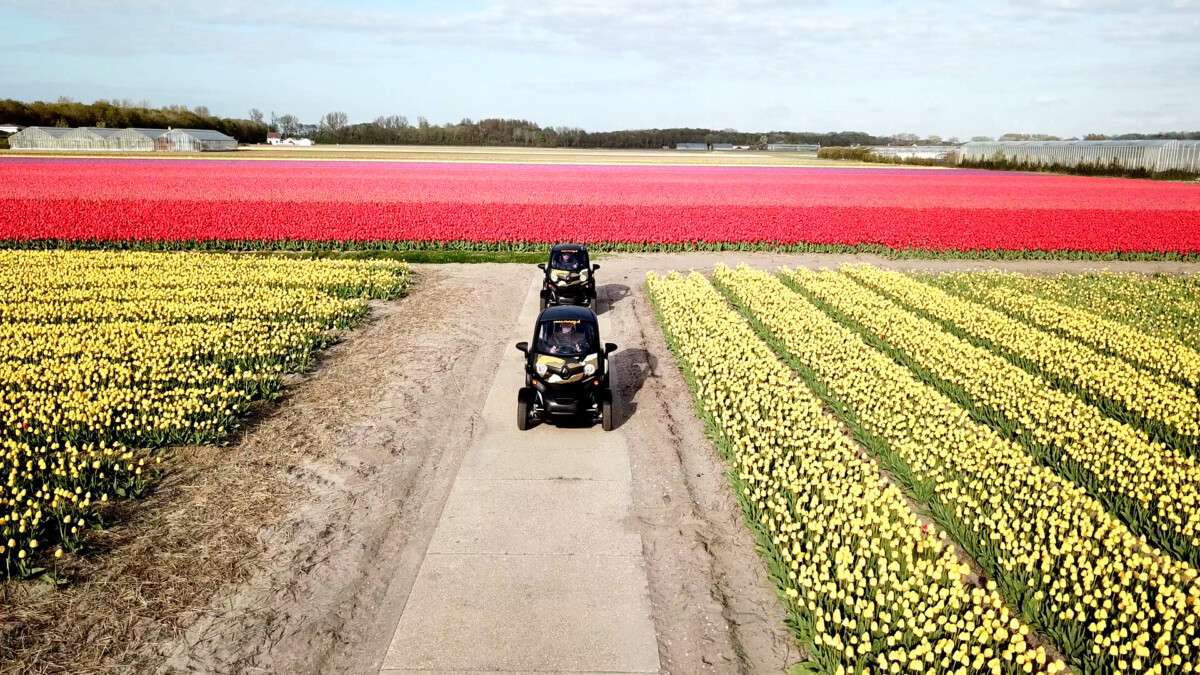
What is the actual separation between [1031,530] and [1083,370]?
6.78m

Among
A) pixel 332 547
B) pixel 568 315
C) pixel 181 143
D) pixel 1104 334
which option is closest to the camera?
pixel 332 547

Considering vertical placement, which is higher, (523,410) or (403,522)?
(523,410)

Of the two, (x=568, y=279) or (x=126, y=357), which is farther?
(x=568, y=279)

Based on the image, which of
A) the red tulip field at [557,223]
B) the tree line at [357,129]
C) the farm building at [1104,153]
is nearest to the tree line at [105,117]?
the tree line at [357,129]

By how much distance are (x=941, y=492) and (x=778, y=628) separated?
338cm

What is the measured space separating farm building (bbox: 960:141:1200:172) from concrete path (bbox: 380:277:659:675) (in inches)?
3262

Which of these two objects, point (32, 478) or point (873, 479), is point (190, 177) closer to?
point (32, 478)

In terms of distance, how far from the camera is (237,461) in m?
11.0

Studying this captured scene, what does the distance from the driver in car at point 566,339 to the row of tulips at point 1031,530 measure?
13.7ft

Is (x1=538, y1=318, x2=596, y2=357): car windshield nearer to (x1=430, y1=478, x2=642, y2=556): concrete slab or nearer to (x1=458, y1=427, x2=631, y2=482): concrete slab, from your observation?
(x1=458, y1=427, x2=631, y2=482): concrete slab

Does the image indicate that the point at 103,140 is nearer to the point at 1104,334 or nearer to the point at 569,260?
the point at 569,260

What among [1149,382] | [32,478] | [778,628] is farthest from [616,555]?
[1149,382]

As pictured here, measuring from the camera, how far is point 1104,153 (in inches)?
3187

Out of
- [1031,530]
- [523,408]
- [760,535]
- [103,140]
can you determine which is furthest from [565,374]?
[103,140]
